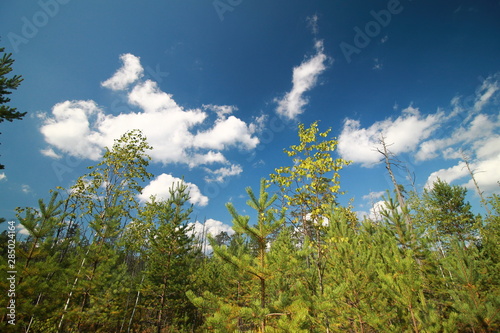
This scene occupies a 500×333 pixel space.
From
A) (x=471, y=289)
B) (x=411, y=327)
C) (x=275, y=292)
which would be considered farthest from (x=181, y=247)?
(x=471, y=289)

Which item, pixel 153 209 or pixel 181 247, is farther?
pixel 153 209

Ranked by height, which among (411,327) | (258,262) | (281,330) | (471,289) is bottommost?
(411,327)

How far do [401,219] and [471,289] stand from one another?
3.66m

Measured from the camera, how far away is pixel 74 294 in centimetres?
869

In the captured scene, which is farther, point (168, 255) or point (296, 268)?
point (168, 255)

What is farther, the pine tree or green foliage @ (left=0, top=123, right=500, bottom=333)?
the pine tree

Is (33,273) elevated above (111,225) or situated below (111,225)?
below

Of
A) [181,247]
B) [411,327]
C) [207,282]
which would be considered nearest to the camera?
[411,327]

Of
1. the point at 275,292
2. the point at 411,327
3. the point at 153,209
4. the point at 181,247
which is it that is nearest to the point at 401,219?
the point at 411,327

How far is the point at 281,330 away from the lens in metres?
3.39

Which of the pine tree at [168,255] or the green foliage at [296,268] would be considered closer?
the green foliage at [296,268]

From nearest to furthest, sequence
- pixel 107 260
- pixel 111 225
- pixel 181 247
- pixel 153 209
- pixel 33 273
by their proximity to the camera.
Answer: pixel 33 273 → pixel 107 260 → pixel 111 225 → pixel 181 247 → pixel 153 209

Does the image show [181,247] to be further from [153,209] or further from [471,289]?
[471,289]

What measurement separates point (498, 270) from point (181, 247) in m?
16.0
